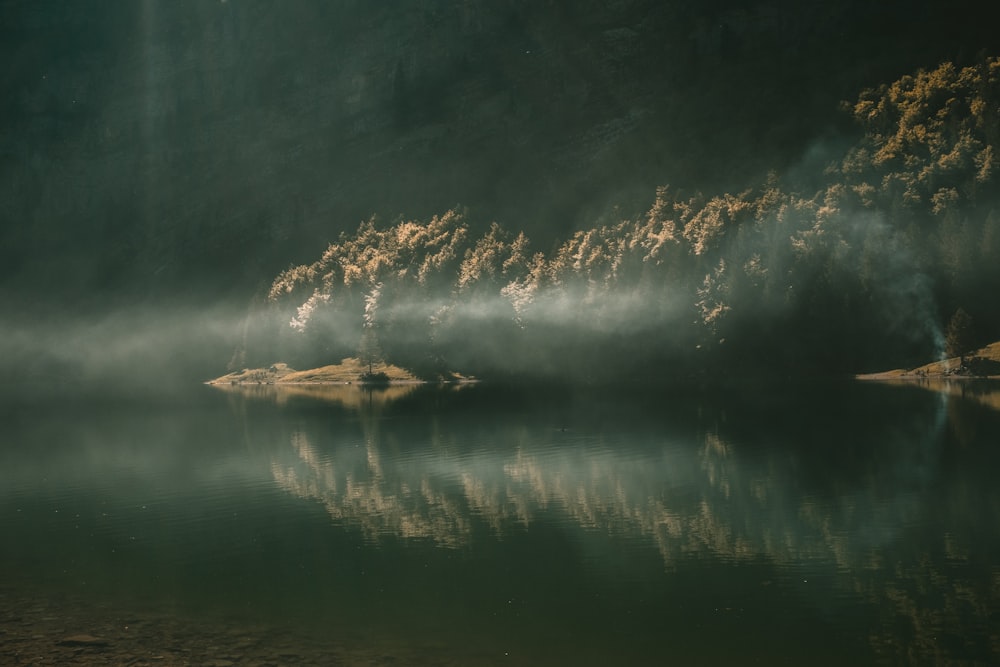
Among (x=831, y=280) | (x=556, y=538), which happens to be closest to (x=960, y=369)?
(x=831, y=280)

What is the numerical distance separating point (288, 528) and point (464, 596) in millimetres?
20648

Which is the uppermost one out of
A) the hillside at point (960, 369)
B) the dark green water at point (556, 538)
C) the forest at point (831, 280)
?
the forest at point (831, 280)

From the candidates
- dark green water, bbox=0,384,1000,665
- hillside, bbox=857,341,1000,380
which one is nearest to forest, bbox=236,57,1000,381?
hillside, bbox=857,341,1000,380

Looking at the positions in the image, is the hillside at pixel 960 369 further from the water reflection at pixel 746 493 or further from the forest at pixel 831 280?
the water reflection at pixel 746 493

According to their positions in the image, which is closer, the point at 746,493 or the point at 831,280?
the point at 746,493

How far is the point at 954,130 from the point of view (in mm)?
194625

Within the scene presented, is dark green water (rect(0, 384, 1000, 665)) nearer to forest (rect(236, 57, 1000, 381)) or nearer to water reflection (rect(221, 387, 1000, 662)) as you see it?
water reflection (rect(221, 387, 1000, 662))

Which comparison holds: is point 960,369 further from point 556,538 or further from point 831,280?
point 556,538

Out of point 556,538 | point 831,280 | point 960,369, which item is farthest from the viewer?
point 831,280

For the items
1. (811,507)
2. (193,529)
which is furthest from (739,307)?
(193,529)

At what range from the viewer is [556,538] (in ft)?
174

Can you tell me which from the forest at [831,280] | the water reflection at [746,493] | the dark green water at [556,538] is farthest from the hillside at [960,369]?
the dark green water at [556,538]

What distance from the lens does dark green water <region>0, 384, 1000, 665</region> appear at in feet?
120

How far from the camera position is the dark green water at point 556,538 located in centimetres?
3672
